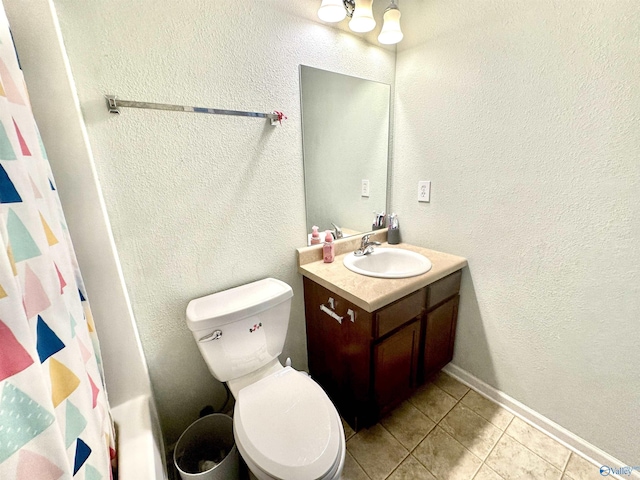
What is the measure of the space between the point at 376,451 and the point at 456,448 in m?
0.38

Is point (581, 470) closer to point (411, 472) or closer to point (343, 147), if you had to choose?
point (411, 472)

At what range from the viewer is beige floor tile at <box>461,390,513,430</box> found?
4.47ft

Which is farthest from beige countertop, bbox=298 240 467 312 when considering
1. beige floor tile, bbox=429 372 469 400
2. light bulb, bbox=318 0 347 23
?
light bulb, bbox=318 0 347 23

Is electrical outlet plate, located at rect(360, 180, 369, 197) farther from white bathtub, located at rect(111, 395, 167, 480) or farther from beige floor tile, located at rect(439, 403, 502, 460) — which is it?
white bathtub, located at rect(111, 395, 167, 480)

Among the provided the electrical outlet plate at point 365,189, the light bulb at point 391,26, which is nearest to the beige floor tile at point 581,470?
the electrical outlet plate at point 365,189

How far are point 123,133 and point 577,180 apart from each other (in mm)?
1707

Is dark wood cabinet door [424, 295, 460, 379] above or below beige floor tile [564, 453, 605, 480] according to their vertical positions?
above

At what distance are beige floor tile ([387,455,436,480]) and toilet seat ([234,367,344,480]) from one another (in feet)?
1.69

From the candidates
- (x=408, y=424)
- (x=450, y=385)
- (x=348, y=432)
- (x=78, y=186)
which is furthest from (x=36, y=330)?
(x=450, y=385)

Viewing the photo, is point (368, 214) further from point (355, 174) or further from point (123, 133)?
point (123, 133)

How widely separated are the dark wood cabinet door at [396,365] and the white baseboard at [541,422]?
1.43ft

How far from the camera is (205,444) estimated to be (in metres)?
1.21

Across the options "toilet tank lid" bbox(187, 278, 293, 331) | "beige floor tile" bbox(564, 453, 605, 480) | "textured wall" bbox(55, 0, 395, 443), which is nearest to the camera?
"textured wall" bbox(55, 0, 395, 443)

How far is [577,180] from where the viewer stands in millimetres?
1025
